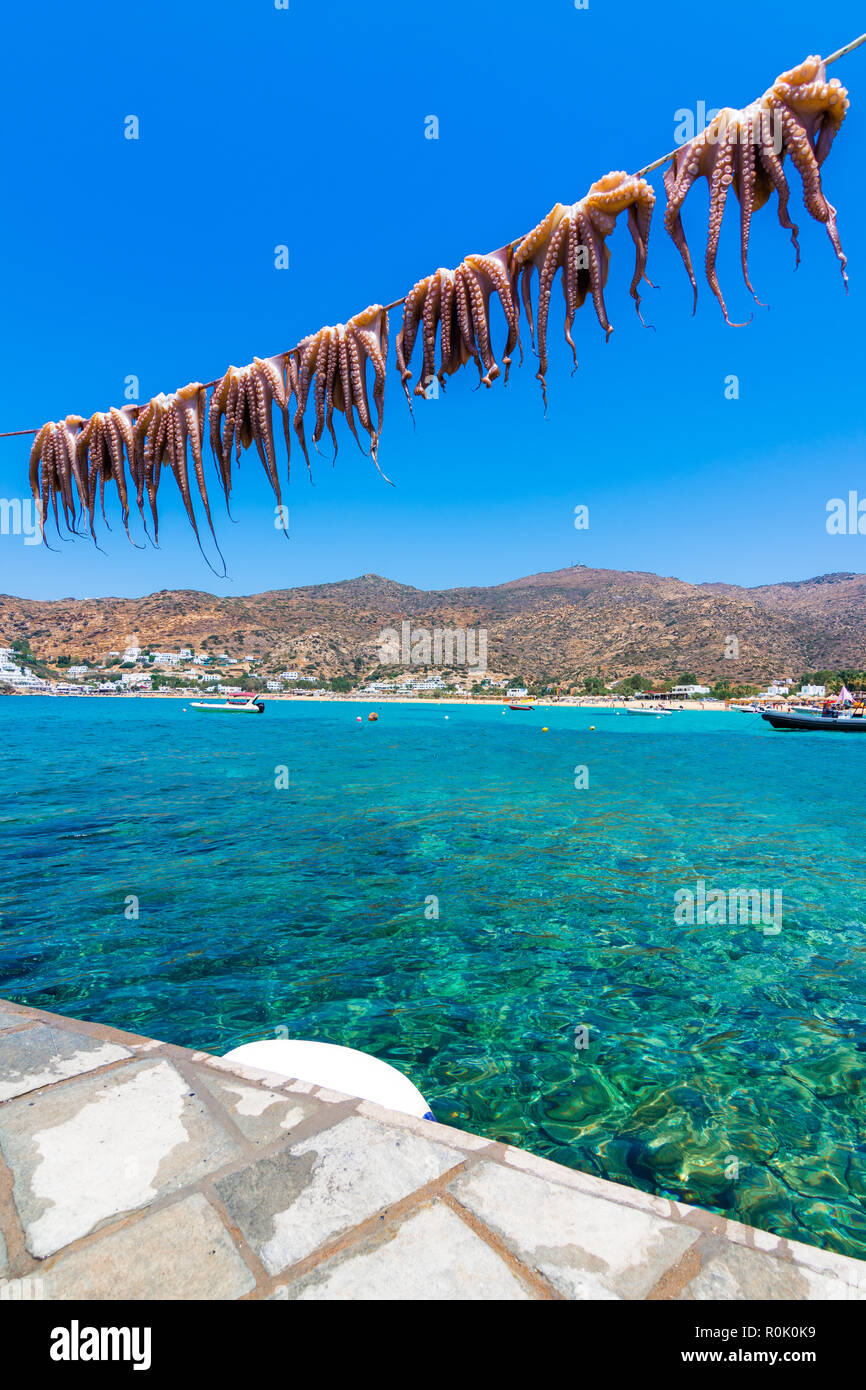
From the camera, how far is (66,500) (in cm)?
448

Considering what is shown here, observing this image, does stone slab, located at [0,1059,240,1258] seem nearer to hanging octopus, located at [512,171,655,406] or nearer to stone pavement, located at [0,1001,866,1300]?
stone pavement, located at [0,1001,866,1300]

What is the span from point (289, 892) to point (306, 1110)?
9.02m

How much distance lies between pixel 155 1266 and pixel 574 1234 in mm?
1555

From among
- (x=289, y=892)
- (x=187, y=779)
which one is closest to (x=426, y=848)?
(x=289, y=892)

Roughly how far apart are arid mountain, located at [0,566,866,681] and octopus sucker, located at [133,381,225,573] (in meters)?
145

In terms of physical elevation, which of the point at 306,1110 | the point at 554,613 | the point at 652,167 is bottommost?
the point at 306,1110

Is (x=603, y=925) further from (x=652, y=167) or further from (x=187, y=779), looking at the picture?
(x=187, y=779)

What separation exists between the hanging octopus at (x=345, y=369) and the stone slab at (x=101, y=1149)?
363cm

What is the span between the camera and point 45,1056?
4.00 m

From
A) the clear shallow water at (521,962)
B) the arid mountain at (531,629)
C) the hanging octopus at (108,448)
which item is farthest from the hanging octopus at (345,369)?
the arid mountain at (531,629)

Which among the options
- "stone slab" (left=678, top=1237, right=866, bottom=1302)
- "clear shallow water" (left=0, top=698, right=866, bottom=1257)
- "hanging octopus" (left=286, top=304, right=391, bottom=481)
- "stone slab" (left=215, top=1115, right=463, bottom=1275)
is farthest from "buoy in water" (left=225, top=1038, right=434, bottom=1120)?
"hanging octopus" (left=286, top=304, right=391, bottom=481)

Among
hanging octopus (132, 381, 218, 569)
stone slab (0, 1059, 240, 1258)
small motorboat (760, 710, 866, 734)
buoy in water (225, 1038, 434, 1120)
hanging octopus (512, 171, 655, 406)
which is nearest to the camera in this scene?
stone slab (0, 1059, 240, 1258)

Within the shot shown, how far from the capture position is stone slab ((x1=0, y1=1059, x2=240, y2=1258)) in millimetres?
2660

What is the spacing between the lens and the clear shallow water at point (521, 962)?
213 inches
